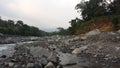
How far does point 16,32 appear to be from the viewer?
4136 inches

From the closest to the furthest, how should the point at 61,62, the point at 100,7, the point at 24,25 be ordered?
the point at 61,62
the point at 100,7
the point at 24,25

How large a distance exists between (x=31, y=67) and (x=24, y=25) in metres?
99.4

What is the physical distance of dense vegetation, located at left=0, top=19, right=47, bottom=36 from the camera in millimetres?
104250

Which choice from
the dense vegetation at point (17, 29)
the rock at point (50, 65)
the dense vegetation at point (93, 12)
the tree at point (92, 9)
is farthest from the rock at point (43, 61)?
the dense vegetation at point (17, 29)

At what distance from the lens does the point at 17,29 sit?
106938mm

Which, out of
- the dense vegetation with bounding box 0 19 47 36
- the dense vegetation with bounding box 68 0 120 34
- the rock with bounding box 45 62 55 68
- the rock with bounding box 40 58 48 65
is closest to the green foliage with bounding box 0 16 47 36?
the dense vegetation with bounding box 0 19 47 36

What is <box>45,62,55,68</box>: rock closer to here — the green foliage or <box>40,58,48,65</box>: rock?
<box>40,58,48,65</box>: rock

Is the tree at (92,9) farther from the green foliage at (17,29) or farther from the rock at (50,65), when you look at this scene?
the green foliage at (17,29)

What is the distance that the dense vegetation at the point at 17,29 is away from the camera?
10425 cm

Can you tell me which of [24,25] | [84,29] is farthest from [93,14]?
[24,25]

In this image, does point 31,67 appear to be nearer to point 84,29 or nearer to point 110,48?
point 110,48

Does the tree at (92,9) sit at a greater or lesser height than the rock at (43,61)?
greater

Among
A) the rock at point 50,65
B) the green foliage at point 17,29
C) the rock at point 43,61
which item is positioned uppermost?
the green foliage at point 17,29

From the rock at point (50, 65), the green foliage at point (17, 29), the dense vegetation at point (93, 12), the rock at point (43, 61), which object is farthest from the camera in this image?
the green foliage at point (17, 29)
